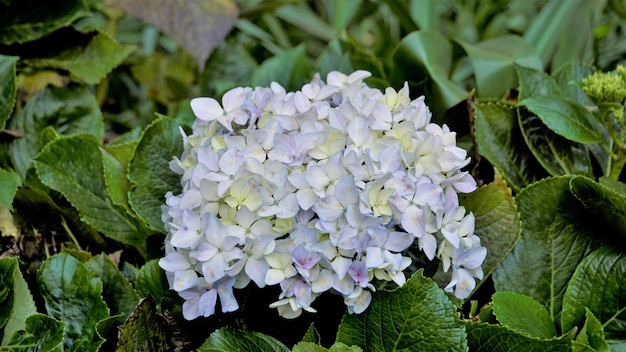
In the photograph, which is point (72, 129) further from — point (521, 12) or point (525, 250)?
point (521, 12)

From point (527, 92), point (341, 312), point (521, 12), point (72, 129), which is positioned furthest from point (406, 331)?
point (521, 12)

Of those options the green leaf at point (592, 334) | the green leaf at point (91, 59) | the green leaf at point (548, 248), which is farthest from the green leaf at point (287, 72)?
the green leaf at point (592, 334)

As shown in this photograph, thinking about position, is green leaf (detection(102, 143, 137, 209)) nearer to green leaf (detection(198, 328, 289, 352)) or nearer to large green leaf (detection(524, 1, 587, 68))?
green leaf (detection(198, 328, 289, 352))

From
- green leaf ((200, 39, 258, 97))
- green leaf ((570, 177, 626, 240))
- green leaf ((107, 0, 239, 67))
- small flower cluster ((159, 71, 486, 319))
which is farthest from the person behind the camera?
green leaf ((200, 39, 258, 97))

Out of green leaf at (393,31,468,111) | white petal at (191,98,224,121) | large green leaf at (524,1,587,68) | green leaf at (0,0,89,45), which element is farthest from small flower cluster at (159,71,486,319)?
large green leaf at (524,1,587,68)

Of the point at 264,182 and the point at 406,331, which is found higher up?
the point at 264,182

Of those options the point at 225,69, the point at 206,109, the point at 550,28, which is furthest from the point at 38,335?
the point at 550,28
